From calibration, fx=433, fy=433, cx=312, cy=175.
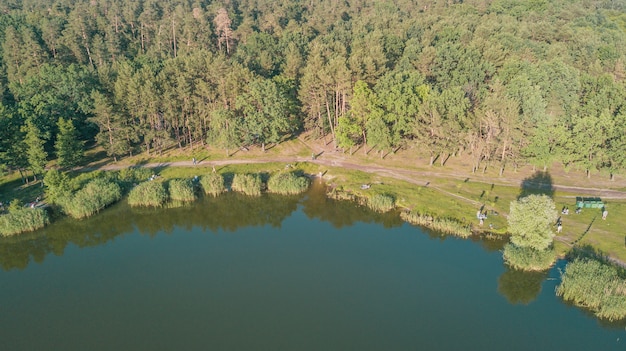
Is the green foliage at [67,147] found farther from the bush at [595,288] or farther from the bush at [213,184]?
the bush at [595,288]

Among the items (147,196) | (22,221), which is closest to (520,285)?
(147,196)

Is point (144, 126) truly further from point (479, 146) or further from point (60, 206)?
point (479, 146)

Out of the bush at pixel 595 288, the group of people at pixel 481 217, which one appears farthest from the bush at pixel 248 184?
the bush at pixel 595 288

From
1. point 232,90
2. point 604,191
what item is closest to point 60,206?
point 232,90

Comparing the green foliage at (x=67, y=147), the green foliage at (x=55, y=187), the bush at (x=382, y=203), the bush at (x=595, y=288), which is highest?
the green foliage at (x=67, y=147)

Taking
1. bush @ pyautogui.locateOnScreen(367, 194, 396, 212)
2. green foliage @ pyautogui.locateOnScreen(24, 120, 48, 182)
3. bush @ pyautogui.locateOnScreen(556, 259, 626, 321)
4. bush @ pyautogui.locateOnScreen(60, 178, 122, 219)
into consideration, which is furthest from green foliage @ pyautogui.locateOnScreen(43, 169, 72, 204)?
bush @ pyautogui.locateOnScreen(556, 259, 626, 321)

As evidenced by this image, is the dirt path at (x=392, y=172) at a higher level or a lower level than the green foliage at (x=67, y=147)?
lower
